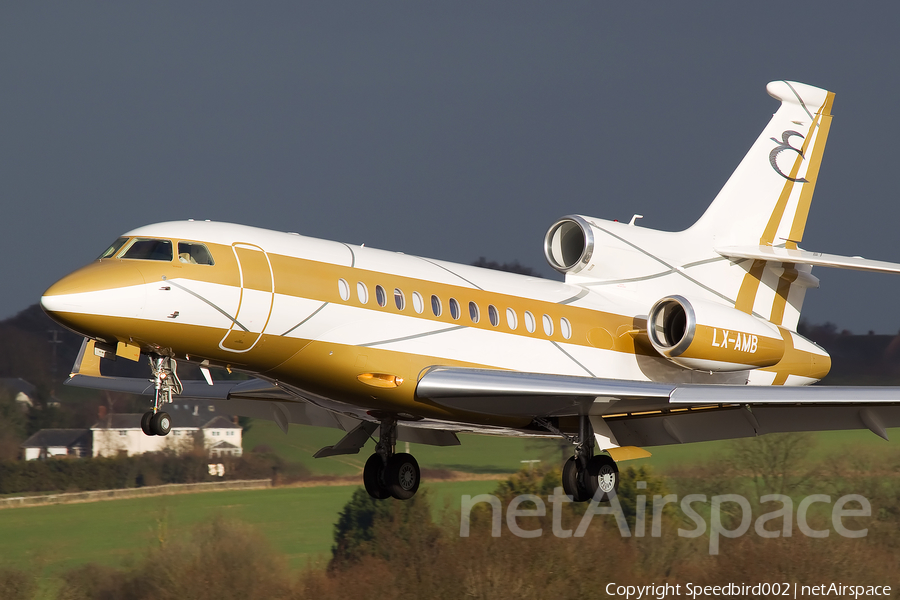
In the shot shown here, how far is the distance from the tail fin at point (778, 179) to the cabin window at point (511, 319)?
527 cm

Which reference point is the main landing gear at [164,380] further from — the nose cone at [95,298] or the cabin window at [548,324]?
the cabin window at [548,324]

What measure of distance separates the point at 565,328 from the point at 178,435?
28.1 meters

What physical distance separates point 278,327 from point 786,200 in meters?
11.4

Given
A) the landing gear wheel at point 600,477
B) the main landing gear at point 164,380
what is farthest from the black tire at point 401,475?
the main landing gear at point 164,380

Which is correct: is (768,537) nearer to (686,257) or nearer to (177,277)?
(686,257)

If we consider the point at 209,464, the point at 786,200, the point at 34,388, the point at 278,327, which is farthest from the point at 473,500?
the point at 278,327

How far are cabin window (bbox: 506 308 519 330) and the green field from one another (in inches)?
1096

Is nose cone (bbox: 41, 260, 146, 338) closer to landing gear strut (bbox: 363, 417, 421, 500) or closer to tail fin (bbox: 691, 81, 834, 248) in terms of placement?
landing gear strut (bbox: 363, 417, 421, 500)

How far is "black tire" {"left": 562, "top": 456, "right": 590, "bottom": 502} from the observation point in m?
17.1

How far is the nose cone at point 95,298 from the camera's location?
44.1 ft

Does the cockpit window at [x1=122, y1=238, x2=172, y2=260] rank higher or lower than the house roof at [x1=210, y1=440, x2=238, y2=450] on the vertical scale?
higher

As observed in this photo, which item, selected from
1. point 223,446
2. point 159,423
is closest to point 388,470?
point 159,423

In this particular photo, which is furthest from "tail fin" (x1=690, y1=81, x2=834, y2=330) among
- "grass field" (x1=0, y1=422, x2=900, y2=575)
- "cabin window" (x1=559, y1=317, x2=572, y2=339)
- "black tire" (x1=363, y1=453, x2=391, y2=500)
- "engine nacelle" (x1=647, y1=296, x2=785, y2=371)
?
"grass field" (x1=0, y1=422, x2=900, y2=575)

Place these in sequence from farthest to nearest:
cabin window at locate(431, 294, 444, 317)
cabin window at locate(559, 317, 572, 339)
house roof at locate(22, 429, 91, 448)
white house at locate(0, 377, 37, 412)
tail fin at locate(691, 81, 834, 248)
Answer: house roof at locate(22, 429, 91, 448)
white house at locate(0, 377, 37, 412)
tail fin at locate(691, 81, 834, 248)
cabin window at locate(559, 317, 572, 339)
cabin window at locate(431, 294, 444, 317)
